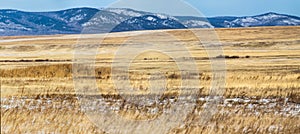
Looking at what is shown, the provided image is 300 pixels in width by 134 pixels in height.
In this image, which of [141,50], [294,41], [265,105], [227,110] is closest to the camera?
[227,110]

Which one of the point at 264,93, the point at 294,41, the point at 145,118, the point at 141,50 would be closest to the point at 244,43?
the point at 294,41

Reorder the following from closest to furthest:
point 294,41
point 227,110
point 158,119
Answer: point 158,119, point 227,110, point 294,41

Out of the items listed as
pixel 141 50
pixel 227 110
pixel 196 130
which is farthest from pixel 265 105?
pixel 141 50

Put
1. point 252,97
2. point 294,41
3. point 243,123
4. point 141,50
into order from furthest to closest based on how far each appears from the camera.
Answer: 1. point 294,41
2. point 141,50
3. point 252,97
4. point 243,123

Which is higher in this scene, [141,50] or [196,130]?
[196,130]

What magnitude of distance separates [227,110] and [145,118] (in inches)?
115

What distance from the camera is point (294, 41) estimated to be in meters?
110

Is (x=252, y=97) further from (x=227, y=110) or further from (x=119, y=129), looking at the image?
(x=119, y=129)

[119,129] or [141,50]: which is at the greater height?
[119,129]

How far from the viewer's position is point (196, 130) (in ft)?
41.4

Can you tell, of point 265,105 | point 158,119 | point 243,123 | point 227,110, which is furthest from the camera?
point 265,105

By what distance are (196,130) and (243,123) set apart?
163cm

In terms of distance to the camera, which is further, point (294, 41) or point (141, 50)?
point (294, 41)

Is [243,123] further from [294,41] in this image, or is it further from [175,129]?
[294,41]
